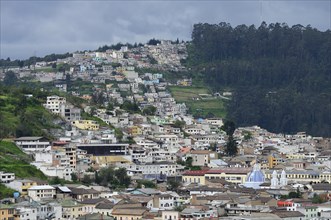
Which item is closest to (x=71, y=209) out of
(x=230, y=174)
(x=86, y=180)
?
(x=86, y=180)

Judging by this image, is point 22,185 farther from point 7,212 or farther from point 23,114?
point 23,114

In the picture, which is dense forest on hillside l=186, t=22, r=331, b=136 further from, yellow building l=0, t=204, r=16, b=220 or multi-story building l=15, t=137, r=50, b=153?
yellow building l=0, t=204, r=16, b=220

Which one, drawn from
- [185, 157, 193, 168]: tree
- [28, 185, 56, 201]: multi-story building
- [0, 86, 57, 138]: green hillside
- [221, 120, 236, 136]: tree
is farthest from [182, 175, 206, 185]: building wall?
[221, 120, 236, 136]: tree

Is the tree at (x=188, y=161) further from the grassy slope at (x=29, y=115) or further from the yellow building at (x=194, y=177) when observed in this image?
the grassy slope at (x=29, y=115)

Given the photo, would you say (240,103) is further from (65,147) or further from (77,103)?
(65,147)

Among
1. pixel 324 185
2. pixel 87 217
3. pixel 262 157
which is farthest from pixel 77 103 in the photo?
pixel 87 217

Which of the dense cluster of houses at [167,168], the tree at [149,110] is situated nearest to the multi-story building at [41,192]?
the dense cluster of houses at [167,168]

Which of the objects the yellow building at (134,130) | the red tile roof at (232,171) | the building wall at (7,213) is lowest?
the building wall at (7,213)
